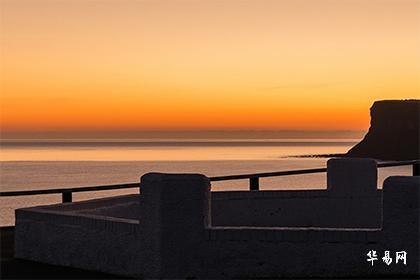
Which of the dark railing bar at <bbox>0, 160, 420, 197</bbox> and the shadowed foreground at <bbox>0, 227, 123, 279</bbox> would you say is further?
the dark railing bar at <bbox>0, 160, 420, 197</bbox>

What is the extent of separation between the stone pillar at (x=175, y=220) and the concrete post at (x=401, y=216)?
274 cm

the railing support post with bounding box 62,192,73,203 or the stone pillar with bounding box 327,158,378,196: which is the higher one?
the stone pillar with bounding box 327,158,378,196

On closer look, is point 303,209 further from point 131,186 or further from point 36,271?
point 36,271

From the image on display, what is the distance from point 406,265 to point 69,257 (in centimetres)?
558

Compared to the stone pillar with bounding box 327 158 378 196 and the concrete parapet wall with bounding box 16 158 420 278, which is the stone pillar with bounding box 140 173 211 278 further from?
the stone pillar with bounding box 327 158 378 196

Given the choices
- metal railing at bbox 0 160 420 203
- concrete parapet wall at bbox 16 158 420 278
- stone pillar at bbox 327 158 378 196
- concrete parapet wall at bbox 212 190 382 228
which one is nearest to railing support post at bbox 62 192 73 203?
metal railing at bbox 0 160 420 203

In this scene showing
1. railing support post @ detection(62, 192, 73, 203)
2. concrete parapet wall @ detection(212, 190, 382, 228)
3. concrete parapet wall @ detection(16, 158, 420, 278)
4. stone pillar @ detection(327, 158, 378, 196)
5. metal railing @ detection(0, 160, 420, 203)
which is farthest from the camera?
stone pillar @ detection(327, 158, 378, 196)

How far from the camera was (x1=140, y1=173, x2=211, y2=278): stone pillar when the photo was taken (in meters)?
12.7

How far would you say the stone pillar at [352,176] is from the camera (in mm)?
18734

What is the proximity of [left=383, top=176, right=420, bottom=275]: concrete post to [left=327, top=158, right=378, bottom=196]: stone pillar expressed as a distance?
6049 millimetres

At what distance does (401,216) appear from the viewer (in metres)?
12.6

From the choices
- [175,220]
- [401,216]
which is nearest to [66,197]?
[175,220]

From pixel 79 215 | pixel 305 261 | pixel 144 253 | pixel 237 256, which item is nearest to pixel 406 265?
pixel 305 261

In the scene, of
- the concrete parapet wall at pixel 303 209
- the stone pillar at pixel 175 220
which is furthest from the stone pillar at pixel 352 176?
the stone pillar at pixel 175 220
